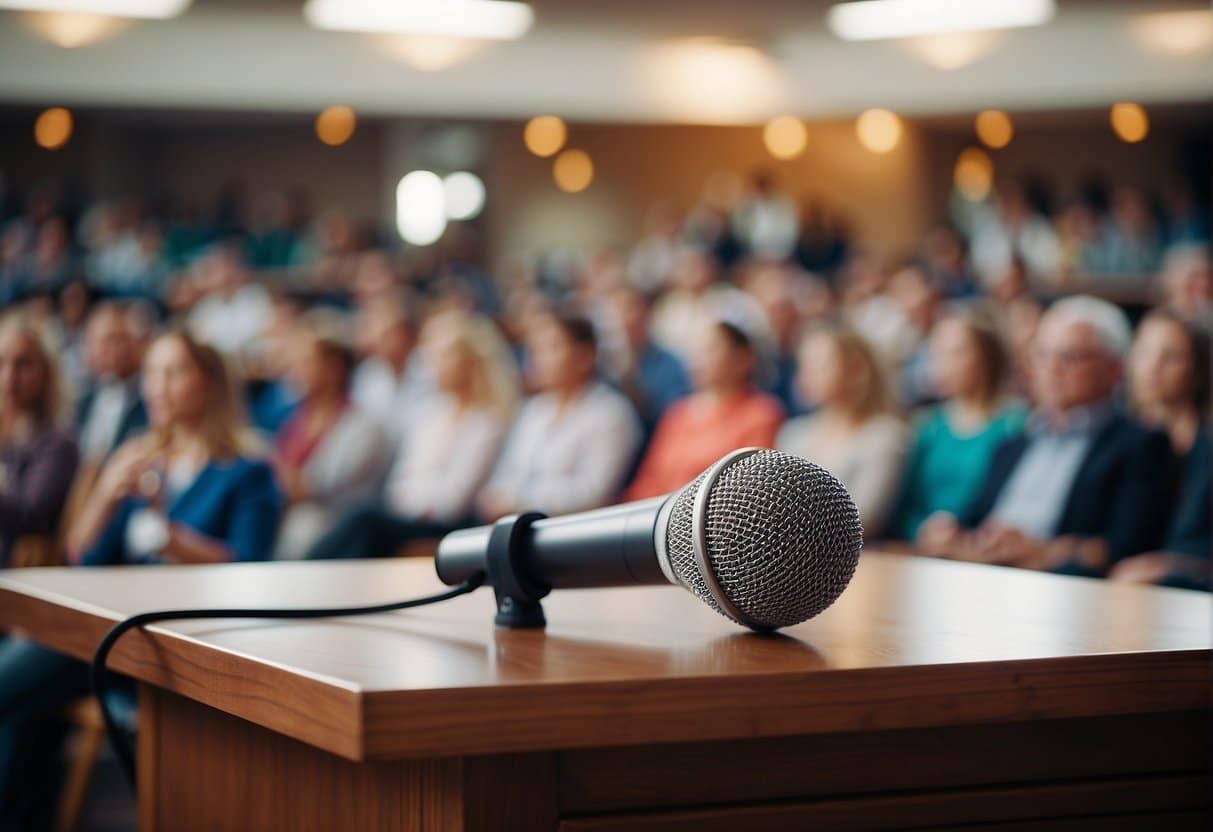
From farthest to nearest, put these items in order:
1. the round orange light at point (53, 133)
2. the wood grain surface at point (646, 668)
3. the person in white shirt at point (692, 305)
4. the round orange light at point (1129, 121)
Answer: the round orange light at point (53, 133)
the round orange light at point (1129, 121)
the person in white shirt at point (692, 305)
the wood grain surface at point (646, 668)

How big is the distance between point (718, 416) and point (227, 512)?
1704mm

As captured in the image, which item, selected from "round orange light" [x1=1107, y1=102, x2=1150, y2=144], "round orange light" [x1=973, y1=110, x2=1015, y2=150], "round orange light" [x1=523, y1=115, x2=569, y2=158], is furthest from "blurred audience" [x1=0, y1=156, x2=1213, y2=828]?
"round orange light" [x1=973, y1=110, x2=1015, y2=150]

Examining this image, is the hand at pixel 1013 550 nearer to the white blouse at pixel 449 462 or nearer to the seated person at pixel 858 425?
the seated person at pixel 858 425

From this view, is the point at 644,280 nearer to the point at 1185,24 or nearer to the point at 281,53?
the point at 281,53

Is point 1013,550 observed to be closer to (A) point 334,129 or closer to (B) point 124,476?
(B) point 124,476

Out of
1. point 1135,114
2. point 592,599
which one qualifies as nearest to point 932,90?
point 1135,114

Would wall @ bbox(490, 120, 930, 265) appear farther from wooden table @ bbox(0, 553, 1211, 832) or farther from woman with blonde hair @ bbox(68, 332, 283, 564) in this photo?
wooden table @ bbox(0, 553, 1211, 832)

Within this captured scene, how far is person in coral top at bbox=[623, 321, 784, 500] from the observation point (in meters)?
3.88

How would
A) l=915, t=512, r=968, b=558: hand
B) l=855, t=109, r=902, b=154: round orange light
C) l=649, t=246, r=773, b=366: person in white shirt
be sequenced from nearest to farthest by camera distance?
l=915, t=512, r=968, b=558: hand, l=649, t=246, r=773, b=366: person in white shirt, l=855, t=109, r=902, b=154: round orange light

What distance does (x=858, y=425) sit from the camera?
11.7ft

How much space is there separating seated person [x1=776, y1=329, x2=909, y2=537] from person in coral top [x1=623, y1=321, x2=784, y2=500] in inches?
9.8

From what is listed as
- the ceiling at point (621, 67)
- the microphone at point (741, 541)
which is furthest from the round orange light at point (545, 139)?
the microphone at point (741, 541)

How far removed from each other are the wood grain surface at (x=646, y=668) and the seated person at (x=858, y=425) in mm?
2169

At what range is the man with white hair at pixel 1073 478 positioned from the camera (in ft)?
9.12
